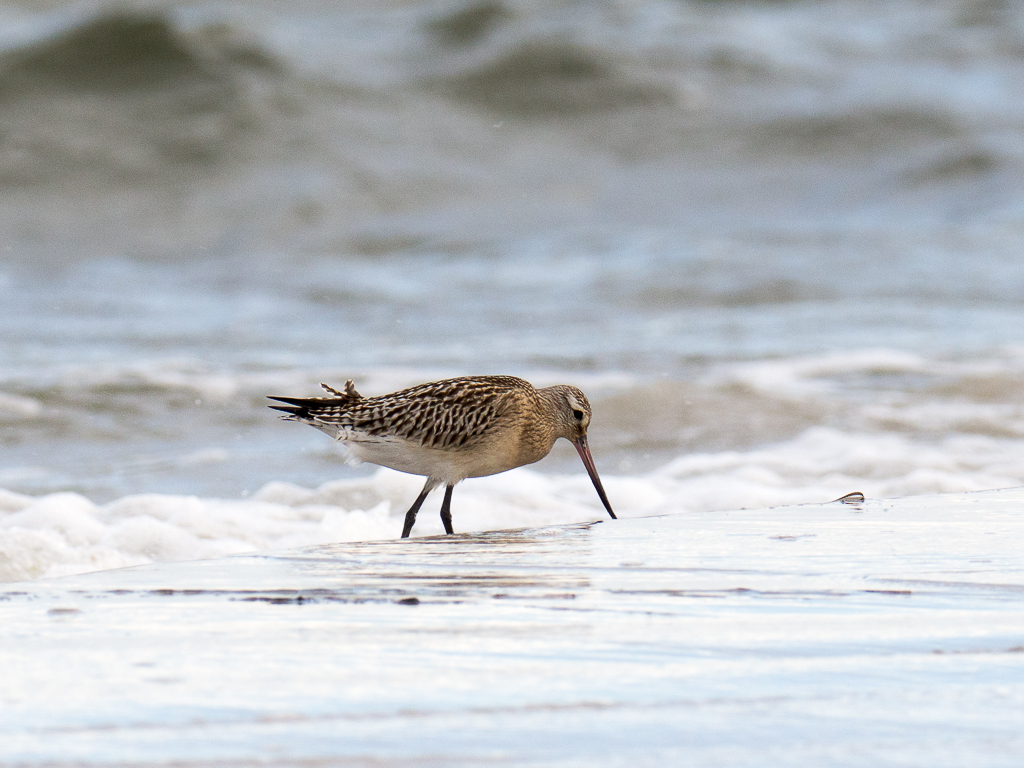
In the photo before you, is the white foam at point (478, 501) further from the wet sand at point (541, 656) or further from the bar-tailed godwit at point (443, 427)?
the wet sand at point (541, 656)

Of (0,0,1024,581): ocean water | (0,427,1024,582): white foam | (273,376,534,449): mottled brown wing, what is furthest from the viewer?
(0,0,1024,581): ocean water

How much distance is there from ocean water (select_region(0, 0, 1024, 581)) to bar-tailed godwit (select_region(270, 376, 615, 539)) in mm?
684

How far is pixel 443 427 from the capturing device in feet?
18.2

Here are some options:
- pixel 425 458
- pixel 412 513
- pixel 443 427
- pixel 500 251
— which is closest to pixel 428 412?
pixel 443 427

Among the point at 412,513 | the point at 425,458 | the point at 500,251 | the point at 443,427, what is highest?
the point at 500,251

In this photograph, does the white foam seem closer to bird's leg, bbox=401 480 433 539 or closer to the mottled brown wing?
bird's leg, bbox=401 480 433 539

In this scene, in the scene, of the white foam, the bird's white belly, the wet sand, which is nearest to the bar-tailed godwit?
the bird's white belly

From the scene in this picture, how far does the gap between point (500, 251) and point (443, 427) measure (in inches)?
412

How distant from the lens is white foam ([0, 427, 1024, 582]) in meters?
5.80

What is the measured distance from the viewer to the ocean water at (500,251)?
776 cm

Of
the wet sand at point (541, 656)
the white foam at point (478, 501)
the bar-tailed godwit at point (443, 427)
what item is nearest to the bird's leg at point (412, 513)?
the bar-tailed godwit at point (443, 427)

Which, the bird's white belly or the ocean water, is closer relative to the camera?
the bird's white belly

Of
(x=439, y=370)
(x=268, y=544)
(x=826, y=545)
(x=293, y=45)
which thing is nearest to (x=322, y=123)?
(x=293, y=45)

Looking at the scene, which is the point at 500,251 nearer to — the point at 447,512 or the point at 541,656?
the point at 447,512
